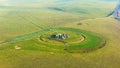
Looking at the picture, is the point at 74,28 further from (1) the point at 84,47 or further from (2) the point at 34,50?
(2) the point at 34,50

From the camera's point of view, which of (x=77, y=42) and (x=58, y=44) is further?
(x=77, y=42)

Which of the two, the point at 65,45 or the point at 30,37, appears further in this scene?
the point at 30,37

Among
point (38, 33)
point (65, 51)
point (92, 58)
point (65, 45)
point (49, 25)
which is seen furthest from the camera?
point (49, 25)

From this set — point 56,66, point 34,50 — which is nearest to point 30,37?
point 34,50

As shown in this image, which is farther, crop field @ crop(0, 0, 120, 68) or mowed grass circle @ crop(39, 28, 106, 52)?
mowed grass circle @ crop(39, 28, 106, 52)

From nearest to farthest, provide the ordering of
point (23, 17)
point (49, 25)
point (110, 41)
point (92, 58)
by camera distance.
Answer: point (92, 58) < point (110, 41) < point (49, 25) < point (23, 17)

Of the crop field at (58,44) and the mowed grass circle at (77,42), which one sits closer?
the crop field at (58,44)

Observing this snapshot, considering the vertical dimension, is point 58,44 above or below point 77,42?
above
